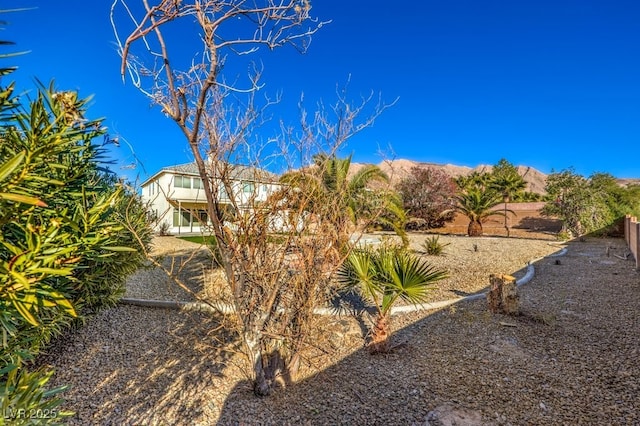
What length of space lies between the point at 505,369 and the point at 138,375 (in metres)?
4.76

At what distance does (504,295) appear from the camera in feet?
20.0

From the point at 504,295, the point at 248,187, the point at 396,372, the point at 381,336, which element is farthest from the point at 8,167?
the point at 504,295

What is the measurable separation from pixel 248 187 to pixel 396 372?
3048 mm

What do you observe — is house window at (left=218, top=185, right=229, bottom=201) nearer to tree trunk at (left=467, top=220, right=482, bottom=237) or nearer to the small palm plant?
the small palm plant

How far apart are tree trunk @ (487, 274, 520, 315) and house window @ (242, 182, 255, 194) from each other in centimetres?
501

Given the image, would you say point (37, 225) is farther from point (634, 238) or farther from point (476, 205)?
point (476, 205)

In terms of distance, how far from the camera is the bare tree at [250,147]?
3.09 metres

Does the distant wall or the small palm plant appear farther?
the distant wall

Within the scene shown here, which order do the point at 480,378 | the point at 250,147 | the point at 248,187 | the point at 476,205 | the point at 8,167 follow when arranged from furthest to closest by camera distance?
the point at 476,205 < the point at 480,378 < the point at 248,187 < the point at 250,147 < the point at 8,167

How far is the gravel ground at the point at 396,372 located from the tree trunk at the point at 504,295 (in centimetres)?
21

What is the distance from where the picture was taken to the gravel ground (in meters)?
3.45

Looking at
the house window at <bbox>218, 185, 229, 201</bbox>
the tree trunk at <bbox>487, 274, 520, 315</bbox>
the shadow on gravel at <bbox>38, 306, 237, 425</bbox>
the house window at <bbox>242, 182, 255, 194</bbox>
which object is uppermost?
the house window at <bbox>242, 182, 255, 194</bbox>

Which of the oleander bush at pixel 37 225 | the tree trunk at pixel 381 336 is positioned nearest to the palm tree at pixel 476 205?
the tree trunk at pixel 381 336

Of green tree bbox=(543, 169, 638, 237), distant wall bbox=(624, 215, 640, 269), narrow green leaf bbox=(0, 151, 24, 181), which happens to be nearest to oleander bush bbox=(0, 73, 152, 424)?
narrow green leaf bbox=(0, 151, 24, 181)
